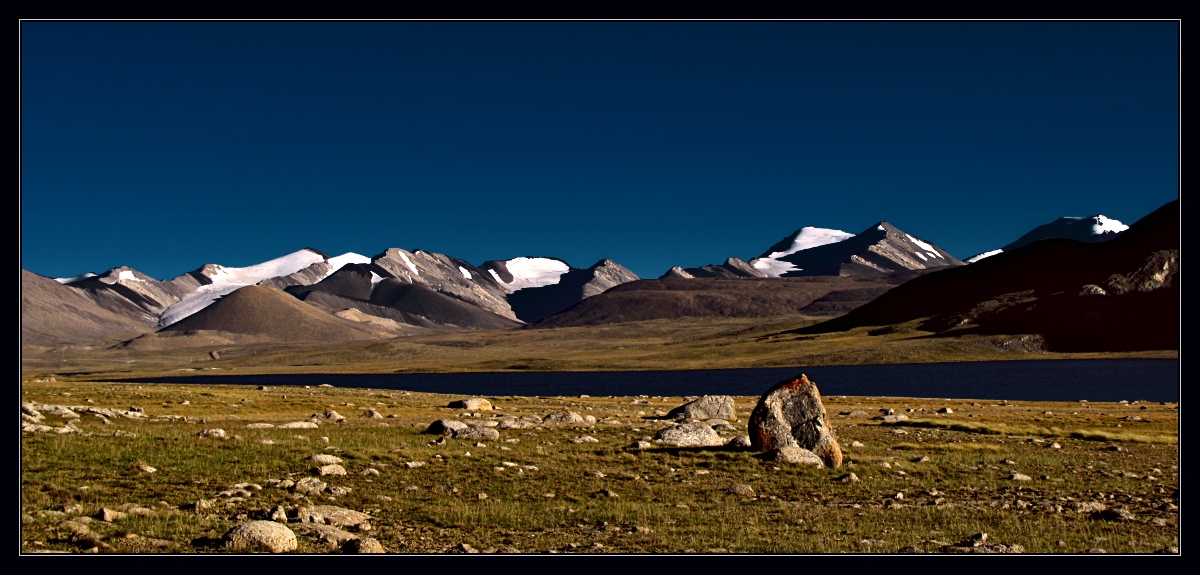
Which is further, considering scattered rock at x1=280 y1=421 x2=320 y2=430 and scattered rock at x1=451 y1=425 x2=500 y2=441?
scattered rock at x1=280 y1=421 x2=320 y2=430

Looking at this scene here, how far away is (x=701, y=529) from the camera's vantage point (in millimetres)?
22047

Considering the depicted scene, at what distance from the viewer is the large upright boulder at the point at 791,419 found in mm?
37125

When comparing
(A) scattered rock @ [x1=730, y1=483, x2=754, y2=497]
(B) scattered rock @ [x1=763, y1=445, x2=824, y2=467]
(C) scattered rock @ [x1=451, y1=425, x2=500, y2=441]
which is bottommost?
(A) scattered rock @ [x1=730, y1=483, x2=754, y2=497]

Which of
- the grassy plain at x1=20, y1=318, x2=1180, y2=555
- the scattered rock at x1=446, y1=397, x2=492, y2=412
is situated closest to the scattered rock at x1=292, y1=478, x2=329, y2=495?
the grassy plain at x1=20, y1=318, x2=1180, y2=555

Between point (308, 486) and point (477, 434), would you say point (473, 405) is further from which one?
point (308, 486)

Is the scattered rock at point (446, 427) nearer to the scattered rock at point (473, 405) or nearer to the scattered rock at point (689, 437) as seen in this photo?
the scattered rock at point (689, 437)

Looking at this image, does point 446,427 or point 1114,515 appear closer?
point 1114,515

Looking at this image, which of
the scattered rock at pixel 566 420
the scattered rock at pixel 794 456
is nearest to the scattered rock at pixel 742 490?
the scattered rock at pixel 794 456

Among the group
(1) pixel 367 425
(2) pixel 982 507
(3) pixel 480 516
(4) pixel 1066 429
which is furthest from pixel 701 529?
(4) pixel 1066 429

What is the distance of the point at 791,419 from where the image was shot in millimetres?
38125

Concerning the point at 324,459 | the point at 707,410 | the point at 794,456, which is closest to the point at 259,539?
the point at 324,459

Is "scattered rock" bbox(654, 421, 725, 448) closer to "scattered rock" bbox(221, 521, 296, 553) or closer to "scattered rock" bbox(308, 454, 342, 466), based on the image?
"scattered rock" bbox(308, 454, 342, 466)

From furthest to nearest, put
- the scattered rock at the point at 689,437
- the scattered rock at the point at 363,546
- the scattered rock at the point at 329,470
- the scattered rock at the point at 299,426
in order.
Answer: the scattered rock at the point at 299,426 → the scattered rock at the point at 689,437 → the scattered rock at the point at 329,470 → the scattered rock at the point at 363,546

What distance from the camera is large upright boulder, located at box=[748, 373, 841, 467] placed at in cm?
3712
